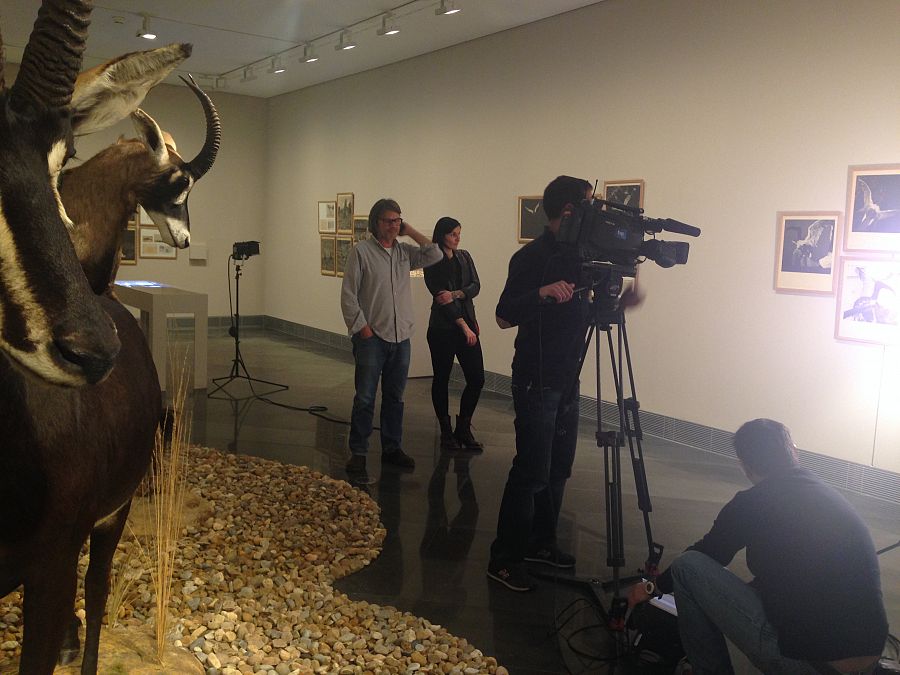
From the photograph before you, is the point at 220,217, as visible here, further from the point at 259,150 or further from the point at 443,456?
the point at 443,456

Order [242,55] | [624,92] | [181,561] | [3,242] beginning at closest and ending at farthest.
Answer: [3,242], [181,561], [624,92], [242,55]

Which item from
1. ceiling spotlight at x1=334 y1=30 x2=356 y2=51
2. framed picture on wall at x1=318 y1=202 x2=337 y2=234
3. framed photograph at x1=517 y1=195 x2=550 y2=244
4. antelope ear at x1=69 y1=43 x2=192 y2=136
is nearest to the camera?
antelope ear at x1=69 y1=43 x2=192 y2=136

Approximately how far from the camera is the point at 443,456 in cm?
653

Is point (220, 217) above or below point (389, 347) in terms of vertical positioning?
above

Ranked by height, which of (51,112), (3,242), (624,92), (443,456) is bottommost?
(443,456)

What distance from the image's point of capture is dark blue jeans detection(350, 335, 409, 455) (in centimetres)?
584

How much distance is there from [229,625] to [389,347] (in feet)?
9.36

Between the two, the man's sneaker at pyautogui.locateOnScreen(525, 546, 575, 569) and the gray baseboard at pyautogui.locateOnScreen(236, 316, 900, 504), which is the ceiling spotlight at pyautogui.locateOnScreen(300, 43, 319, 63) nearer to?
the gray baseboard at pyautogui.locateOnScreen(236, 316, 900, 504)

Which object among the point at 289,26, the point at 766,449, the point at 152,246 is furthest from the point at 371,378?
the point at 152,246

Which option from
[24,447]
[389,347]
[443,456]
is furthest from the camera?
[443,456]

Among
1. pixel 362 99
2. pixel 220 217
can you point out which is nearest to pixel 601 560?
pixel 362 99

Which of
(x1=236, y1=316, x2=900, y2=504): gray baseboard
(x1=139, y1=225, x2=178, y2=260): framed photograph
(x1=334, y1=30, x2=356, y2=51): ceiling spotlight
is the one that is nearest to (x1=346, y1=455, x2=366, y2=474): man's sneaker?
(x1=236, y1=316, x2=900, y2=504): gray baseboard

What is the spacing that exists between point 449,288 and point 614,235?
3323mm

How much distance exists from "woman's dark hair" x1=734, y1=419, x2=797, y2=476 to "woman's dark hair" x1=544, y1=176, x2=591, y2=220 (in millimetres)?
1569
